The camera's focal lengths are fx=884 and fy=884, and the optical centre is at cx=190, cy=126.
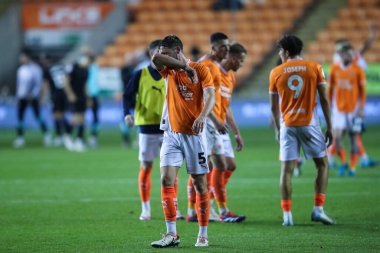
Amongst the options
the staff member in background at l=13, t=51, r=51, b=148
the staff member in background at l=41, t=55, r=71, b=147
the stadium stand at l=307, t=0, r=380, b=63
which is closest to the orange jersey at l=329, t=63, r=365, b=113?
the staff member in background at l=41, t=55, r=71, b=147

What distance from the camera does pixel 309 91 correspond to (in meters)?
10.8

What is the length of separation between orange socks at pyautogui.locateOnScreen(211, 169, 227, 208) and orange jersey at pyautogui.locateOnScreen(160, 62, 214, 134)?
7.20ft

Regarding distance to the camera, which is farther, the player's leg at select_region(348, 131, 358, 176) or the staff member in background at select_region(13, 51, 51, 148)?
the staff member in background at select_region(13, 51, 51, 148)

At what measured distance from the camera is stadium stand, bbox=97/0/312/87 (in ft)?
109

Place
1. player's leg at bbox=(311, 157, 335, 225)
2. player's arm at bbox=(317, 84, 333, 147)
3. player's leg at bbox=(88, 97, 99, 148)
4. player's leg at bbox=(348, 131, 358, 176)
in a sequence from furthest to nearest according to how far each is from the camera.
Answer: player's leg at bbox=(88, 97, 99, 148), player's leg at bbox=(348, 131, 358, 176), player's leg at bbox=(311, 157, 335, 225), player's arm at bbox=(317, 84, 333, 147)

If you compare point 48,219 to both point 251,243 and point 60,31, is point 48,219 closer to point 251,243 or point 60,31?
point 251,243

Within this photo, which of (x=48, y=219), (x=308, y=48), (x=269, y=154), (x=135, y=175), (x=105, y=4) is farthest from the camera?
(x=105, y=4)

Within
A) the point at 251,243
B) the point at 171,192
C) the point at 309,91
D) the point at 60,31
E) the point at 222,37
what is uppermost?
the point at 60,31

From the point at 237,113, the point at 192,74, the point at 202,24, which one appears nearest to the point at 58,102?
the point at 237,113

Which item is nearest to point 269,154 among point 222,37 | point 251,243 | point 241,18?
point 222,37

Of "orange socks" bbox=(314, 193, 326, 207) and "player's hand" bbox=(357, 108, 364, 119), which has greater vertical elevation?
"player's hand" bbox=(357, 108, 364, 119)

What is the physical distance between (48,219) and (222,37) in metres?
3.26

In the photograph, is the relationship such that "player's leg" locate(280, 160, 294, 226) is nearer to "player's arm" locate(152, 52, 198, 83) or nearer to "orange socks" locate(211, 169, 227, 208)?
"orange socks" locate(211, 169, 227, 208)

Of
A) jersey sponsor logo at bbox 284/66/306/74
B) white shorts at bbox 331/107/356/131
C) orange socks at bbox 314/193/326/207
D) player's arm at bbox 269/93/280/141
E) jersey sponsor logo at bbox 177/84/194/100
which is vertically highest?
jersey sponsor logo at bbox 284/66/306/74
